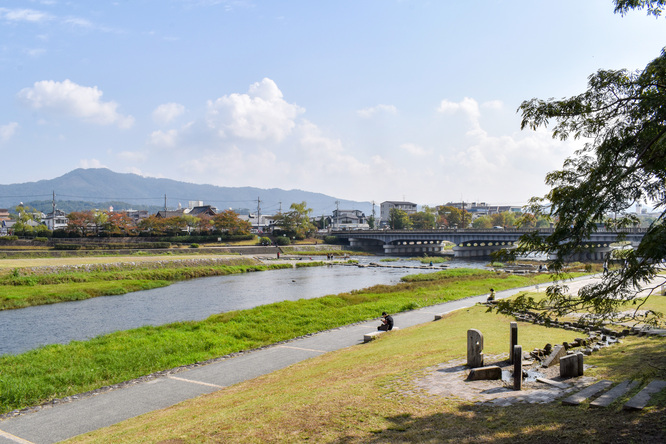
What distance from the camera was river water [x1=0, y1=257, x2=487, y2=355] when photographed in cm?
2575

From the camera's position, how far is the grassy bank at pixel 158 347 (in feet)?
49.9

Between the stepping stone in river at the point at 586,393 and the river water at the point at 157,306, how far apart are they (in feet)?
74.8

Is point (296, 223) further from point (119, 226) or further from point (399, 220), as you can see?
point (399, 220)

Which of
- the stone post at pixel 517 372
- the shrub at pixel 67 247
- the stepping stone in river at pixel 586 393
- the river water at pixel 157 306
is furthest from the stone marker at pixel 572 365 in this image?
the shrub at pixel 67 247

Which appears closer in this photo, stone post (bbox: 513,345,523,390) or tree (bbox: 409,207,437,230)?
stone post (bbox: 513,345,523,390)

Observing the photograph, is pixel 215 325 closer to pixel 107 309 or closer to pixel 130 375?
pixel 130 375

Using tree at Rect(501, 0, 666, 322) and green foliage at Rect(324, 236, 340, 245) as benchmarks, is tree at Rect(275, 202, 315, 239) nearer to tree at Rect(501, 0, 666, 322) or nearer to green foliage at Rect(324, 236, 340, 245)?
green foliage at Rect(324, 236, 340, 245)

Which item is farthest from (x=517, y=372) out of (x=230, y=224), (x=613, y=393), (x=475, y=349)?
(x=230, y=224)

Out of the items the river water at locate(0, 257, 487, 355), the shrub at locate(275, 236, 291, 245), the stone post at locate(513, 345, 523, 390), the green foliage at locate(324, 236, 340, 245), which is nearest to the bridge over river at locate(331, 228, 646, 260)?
the green foliage at locate(324, 236, 340, 245)

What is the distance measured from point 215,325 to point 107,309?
13786 millimetres

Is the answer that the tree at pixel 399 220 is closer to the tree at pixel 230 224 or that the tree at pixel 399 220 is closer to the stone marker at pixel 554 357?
the tree at pixel 230 224

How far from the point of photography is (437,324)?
2294 centimetres

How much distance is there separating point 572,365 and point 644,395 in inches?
90.7

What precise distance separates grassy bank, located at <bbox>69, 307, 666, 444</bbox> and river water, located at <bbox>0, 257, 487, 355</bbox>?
48.9 feet
